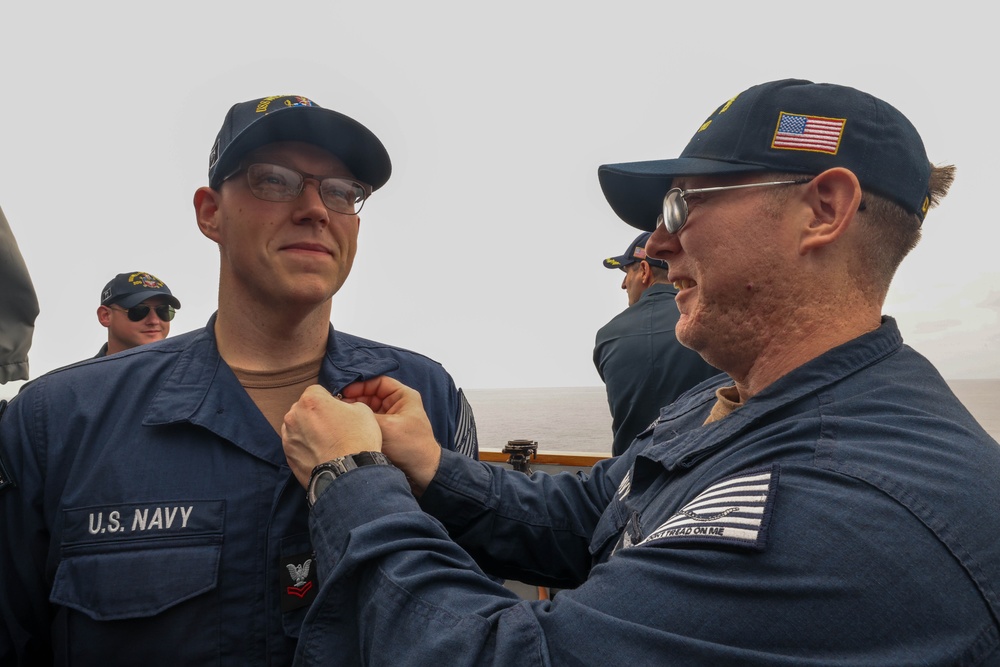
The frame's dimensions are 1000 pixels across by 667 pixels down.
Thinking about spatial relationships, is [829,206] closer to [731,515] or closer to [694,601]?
[731,515]

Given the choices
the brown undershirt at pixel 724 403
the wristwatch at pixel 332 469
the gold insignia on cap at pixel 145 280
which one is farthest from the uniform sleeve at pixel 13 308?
the gold insignia on cap at pixel 145 280

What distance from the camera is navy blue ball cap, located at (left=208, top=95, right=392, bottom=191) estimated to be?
1319 millimetres

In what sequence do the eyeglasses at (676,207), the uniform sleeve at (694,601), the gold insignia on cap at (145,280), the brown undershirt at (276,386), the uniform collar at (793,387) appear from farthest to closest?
the gold insignia on cap at (145,280) → the brown undershirt at (276,386) → the eyeglasses at (676,207) → the uniform collar at (793,387) → the uniform sleeve at (694,601)

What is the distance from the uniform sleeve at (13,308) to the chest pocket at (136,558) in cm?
63

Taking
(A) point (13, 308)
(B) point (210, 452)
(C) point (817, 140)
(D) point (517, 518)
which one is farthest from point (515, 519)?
(A) point (13, 308)

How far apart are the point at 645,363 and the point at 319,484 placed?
6.76 ft

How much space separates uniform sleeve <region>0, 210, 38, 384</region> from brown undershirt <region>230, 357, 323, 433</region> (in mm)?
604

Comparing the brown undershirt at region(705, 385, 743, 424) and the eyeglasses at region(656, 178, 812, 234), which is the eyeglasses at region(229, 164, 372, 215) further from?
the brown undershirt at region(705, 385, 743, 424)

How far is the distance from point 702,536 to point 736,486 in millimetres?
109

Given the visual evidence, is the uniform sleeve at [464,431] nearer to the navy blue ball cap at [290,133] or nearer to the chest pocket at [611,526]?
the chest pocket at [611,526]

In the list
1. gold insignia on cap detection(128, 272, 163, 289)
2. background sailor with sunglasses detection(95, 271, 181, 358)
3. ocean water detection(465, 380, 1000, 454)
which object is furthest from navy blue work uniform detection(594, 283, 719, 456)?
gold insignia on cap detection(128, 272, 163, 289)

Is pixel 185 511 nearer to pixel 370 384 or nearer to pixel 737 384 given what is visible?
pixel 370 384

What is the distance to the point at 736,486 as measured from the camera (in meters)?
0.94

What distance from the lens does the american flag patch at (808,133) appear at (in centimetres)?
119
